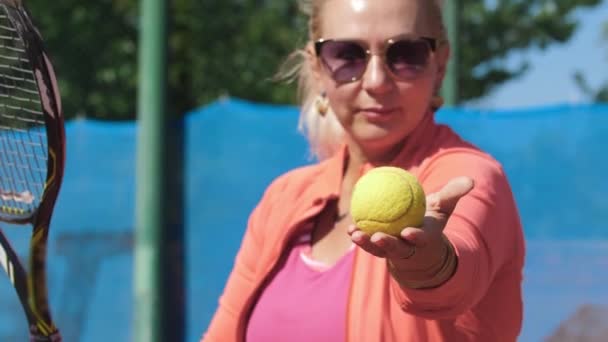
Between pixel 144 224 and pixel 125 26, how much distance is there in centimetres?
802

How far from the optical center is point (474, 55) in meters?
15.4

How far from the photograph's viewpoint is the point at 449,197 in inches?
70.8

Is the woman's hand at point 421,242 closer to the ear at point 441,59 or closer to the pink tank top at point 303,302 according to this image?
the pink tank top at point 303,302

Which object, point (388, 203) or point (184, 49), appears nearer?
point (388, 203)

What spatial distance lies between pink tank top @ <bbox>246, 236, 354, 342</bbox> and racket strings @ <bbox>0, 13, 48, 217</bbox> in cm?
59

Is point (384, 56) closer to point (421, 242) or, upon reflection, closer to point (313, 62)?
point (313, 62)

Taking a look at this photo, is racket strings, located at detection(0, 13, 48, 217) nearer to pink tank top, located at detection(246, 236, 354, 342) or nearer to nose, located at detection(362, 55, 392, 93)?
pink tank top, located at detection(246, 236, 354, 342)

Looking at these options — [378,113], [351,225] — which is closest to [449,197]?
[351,225]

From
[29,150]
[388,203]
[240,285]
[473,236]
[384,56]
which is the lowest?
[240,285]

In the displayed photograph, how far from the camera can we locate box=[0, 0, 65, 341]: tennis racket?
2443mm

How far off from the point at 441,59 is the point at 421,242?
2.65 feet

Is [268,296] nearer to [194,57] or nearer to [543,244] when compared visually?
[543,244]

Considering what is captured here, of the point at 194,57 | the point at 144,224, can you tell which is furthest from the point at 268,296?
the point at 194,57

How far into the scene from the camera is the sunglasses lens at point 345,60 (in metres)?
2.33
